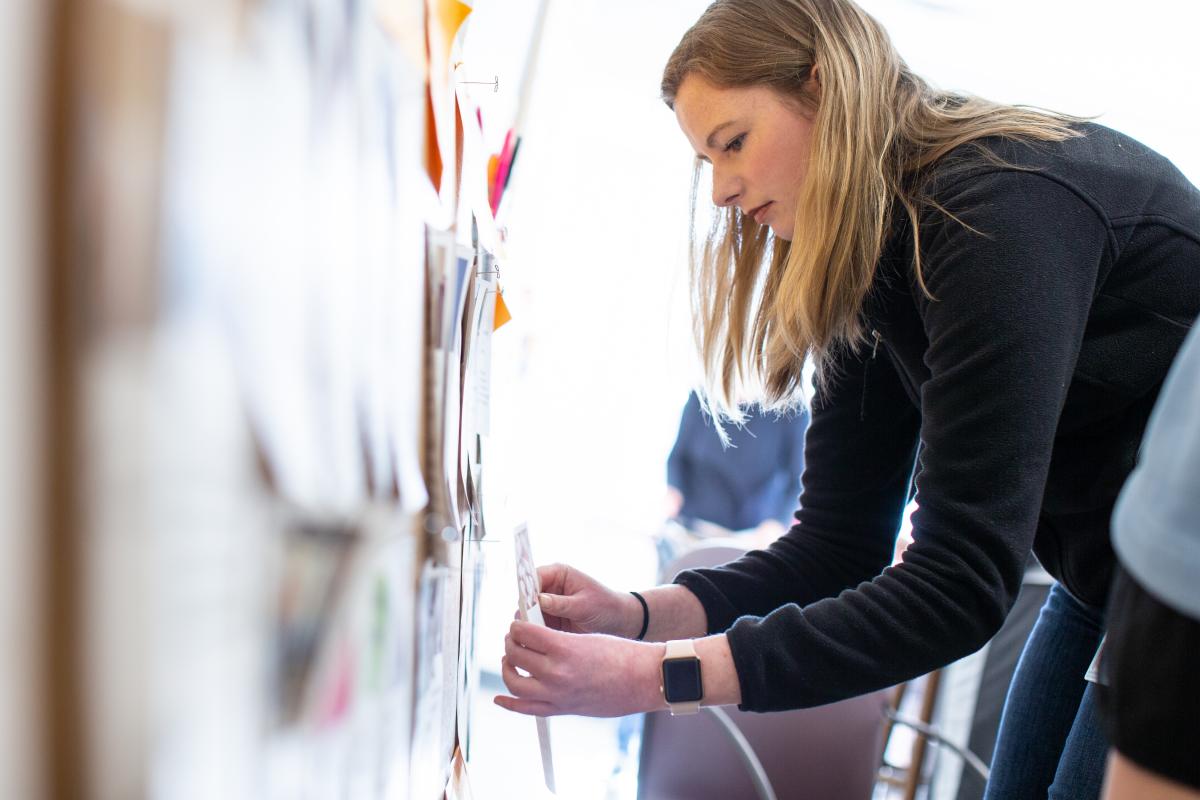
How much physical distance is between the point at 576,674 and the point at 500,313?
30cm

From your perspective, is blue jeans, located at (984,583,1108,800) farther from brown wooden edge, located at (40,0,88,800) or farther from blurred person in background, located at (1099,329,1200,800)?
brown wooden edge, located at (40,0,88,800)

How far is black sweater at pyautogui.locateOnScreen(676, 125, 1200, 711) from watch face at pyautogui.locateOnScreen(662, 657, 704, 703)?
0.04m

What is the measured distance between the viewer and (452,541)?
50 centimetres

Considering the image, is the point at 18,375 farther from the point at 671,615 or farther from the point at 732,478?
the point at 732,478

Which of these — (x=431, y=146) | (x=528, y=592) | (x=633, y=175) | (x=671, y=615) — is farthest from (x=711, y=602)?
(x=633, y=175)

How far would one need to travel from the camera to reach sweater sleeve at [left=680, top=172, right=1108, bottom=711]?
70 cm

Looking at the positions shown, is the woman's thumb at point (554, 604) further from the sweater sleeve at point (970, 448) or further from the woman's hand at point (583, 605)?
the sweater sleeve at point (970, 448)

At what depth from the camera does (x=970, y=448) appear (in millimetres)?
715

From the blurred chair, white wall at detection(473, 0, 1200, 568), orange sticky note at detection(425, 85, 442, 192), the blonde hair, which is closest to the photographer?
orange sticky note at detection(425, 85, 442, 192)

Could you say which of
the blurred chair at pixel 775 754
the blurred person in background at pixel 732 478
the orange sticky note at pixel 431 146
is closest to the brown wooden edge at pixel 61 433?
the orange sticky note at pixel 431 146

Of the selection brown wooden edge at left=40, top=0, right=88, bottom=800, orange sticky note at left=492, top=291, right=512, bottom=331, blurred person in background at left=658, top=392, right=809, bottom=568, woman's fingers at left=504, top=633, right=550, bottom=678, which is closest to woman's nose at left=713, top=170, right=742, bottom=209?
orange sticky note at left=492, top=291, right=512, bottom=331

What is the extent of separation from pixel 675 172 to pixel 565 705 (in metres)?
4.47

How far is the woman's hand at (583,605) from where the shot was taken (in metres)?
0.89

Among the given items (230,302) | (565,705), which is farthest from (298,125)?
(565,705)
